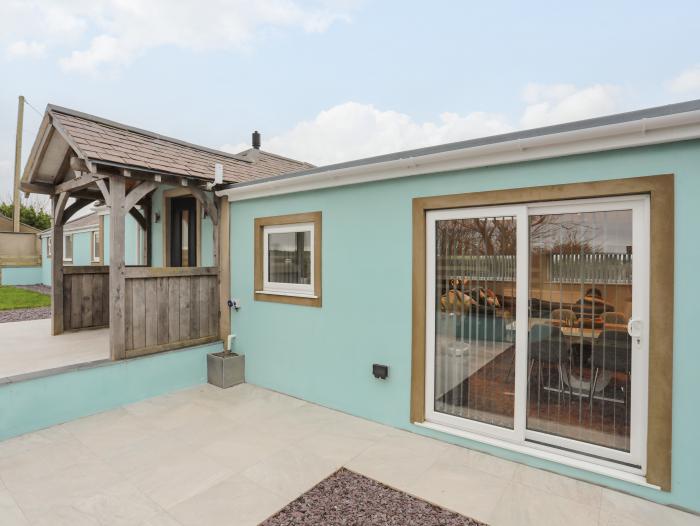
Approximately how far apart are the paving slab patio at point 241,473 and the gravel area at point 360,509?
0.10m

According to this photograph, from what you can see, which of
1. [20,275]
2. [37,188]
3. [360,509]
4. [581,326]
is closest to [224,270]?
[37,188]

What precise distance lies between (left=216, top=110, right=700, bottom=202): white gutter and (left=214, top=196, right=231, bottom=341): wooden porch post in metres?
1.57

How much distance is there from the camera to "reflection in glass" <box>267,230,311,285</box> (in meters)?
5.18

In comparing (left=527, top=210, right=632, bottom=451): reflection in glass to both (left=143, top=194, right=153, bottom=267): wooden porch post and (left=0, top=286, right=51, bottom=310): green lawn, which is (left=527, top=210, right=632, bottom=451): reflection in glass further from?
(left=0, top=286, right=51, bottom=310): green lawn

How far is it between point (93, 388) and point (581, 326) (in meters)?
5.31

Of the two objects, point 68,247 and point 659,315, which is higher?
point 68,247

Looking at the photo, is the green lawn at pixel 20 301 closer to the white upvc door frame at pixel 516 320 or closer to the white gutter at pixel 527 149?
the white gutter at pixel 527 149

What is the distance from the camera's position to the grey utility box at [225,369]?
5.53 meters

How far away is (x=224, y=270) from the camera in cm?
603

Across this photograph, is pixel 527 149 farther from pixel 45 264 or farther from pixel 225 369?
pixel 45 264

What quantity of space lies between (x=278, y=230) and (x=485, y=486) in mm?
3936

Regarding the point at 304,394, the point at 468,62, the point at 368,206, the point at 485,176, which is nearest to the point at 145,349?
the point at 304,394

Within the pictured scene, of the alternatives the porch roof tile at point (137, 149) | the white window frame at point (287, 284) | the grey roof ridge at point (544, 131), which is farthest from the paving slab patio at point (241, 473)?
the porch roof tile at point (137, 149)

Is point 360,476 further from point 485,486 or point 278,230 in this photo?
point 278,230
